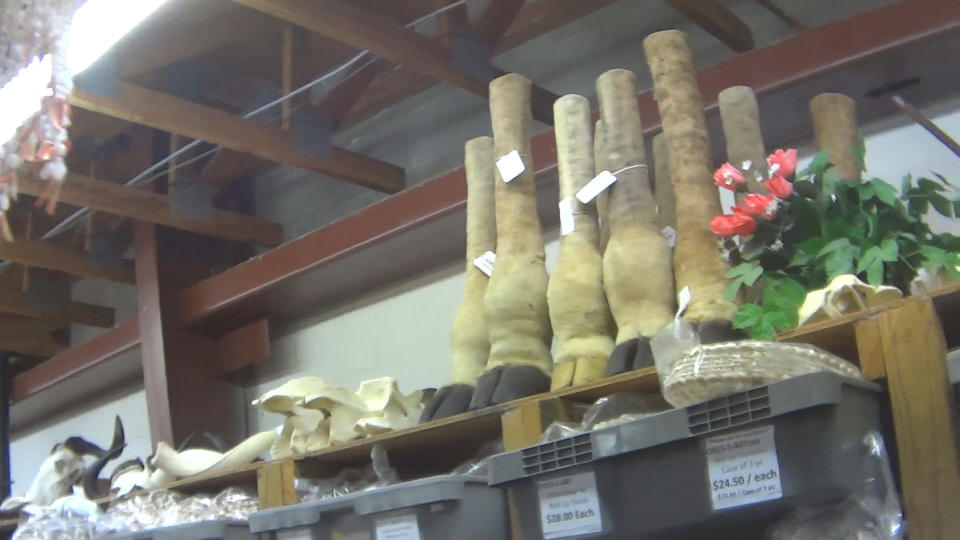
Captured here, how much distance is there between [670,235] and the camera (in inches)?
80.5

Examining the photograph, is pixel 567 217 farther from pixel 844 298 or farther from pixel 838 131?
pixel 844 298

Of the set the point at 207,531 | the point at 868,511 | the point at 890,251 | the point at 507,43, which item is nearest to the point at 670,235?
the point at 890,251

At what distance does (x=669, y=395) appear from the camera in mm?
1515

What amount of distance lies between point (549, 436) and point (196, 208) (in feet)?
6.89

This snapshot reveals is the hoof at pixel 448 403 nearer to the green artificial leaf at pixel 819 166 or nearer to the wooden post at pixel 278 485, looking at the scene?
the wooden post at pixel 278 485

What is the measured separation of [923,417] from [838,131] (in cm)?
75

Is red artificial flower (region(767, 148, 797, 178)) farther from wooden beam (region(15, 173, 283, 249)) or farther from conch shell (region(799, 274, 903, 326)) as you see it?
wooden beam (region(15, 173, 283, 249))

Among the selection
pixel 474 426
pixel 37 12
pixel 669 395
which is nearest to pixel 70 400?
pixel 474 426

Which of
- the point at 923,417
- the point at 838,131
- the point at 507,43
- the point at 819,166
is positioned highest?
the point at 507,43

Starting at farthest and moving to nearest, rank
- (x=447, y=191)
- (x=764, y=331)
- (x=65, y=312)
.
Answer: (x=65, y=312) < (x=447, y=191) < (x=764, y=331)

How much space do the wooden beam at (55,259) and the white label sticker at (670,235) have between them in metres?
2.42

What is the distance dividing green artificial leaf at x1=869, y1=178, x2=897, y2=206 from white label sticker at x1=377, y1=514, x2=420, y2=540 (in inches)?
36.3

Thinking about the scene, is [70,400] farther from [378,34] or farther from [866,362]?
[866,362]

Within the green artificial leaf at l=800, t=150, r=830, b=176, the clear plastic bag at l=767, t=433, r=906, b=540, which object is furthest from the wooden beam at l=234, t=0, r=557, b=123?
the clear plastic bag at l=767, t=433, r=906, b=540
